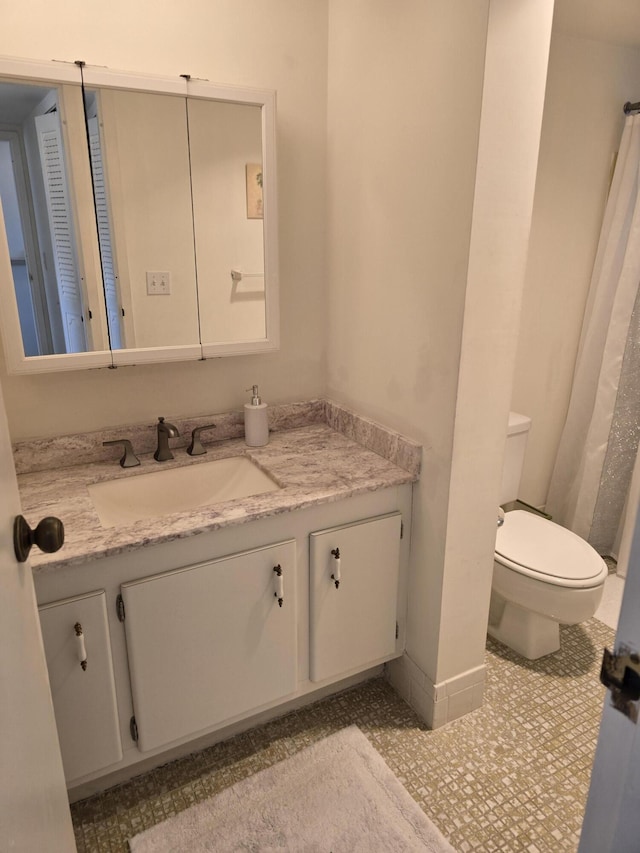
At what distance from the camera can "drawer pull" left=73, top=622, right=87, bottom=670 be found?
132 centimetres

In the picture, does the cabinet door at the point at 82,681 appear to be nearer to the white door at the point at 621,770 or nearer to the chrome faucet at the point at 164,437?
the chrome faucet at the point at 164,437

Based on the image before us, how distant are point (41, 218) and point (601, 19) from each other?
195 cm

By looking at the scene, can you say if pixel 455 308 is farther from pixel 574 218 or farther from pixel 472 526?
pixel 574 218

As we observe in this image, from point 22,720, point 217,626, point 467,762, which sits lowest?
point 467,762

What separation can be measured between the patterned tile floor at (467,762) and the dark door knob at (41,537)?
1.01 metres

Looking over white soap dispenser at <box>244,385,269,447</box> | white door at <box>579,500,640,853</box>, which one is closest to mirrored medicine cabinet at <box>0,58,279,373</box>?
white soap dispenser at <box>244,385,269,447</box>

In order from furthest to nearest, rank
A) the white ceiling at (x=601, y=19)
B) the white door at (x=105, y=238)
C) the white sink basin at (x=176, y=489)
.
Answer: the white ceiling at (x=601, y=19) < the white sink basin at (x=176, y=489) < the white door at (x=105, y=238)

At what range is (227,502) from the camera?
1515 mm

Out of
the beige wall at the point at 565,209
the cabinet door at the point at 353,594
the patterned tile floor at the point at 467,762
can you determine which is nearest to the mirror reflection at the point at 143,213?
the cabinet door at the point at 353,594

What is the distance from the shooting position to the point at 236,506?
149 centimetres

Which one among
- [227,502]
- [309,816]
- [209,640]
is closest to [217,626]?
[209,640]

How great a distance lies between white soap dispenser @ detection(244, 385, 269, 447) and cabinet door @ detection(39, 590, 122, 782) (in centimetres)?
71

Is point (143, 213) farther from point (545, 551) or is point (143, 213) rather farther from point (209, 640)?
point (545, 551)

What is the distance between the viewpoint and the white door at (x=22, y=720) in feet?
2.39
